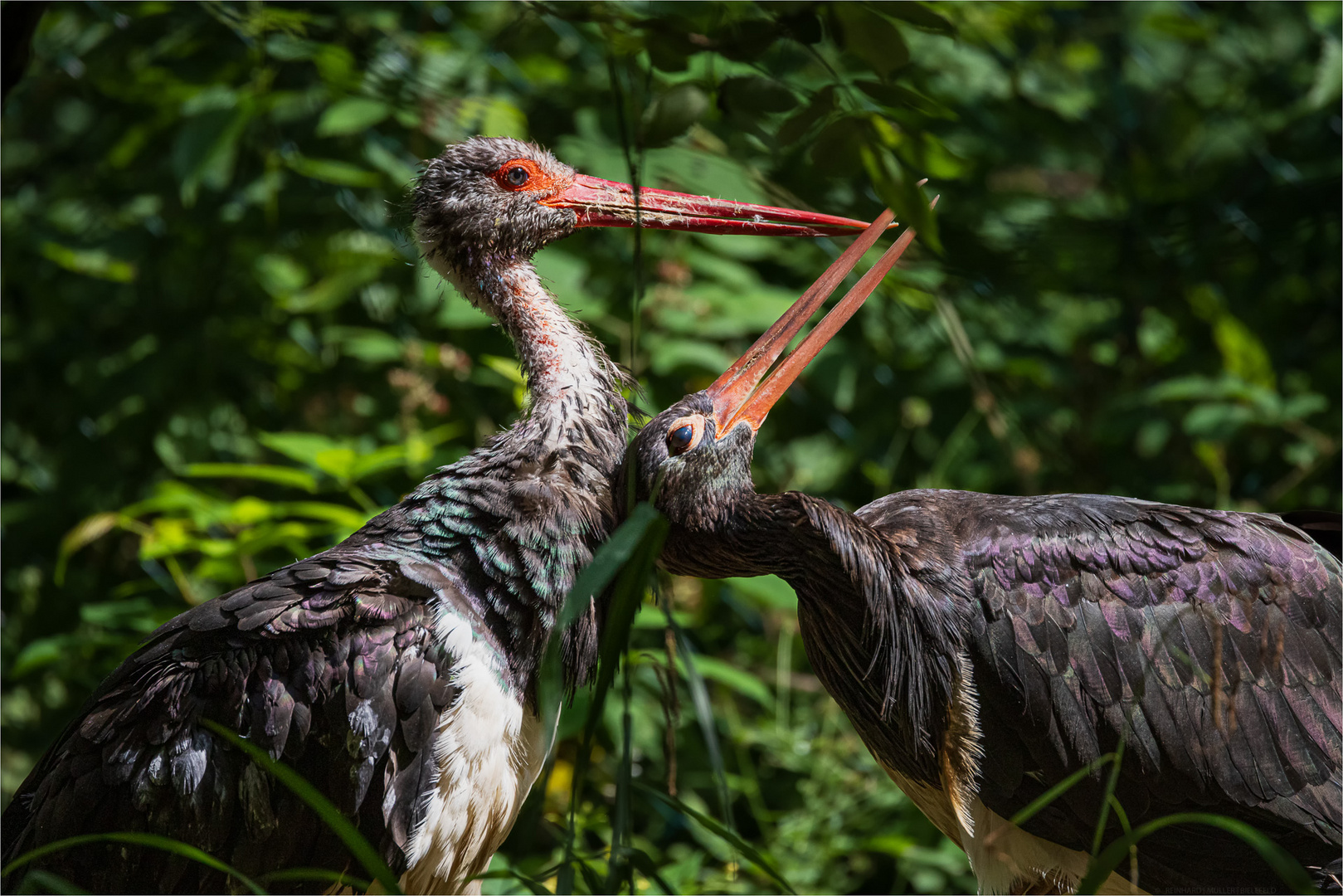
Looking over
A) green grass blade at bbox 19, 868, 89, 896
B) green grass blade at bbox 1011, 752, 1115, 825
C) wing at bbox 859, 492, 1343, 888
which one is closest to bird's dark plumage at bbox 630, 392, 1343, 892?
wing at bbox 859, 492, 1343, 888

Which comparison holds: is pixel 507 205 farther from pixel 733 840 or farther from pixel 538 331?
pixel 733 840

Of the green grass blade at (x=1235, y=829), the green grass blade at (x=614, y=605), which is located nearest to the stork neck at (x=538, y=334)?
the green grass blade at (x=614, y=605)

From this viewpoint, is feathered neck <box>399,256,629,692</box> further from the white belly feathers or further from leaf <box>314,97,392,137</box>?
leaf <box>314,97,392,137</box>

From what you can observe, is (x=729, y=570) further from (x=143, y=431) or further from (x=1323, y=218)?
(x=1323, y=218)

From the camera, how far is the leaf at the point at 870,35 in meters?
1.20

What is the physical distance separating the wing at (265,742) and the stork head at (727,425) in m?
0.43

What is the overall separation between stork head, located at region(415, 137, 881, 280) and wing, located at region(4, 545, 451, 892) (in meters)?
0.71

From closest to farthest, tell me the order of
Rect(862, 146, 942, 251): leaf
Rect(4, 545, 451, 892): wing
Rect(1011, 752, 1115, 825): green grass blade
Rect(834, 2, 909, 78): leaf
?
Rect(862, 146, 942, 251): leaf < Rect(834, 2, 909, 78): leaf < Rect(1011, 752, 1115, 825): green grass blade < Rect(4, 545, 451, 892): wing

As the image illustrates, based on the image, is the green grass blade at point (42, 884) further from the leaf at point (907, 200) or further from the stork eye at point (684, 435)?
the leaf at point (907, 200)

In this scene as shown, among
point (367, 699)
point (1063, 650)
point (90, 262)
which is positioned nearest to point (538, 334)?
point (367, 699)

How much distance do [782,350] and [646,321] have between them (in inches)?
43.6

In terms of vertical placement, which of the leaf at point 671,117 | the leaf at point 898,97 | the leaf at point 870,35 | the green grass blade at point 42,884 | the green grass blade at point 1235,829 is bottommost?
the green grass blade at point 42,884

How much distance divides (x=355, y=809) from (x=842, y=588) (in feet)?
2.69

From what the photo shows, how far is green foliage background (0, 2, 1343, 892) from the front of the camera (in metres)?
2.78
